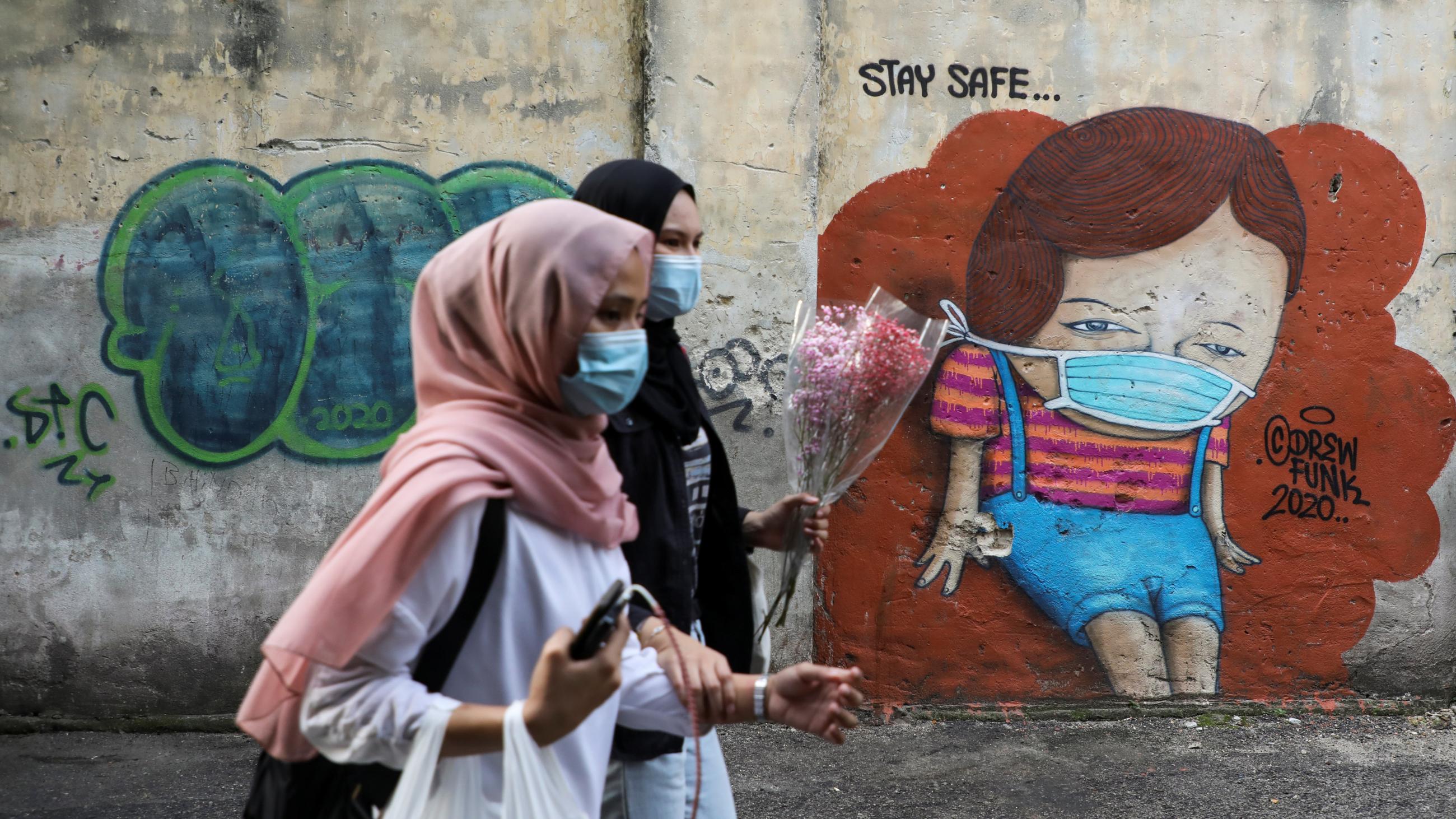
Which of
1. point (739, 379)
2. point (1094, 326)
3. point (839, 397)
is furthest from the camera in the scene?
point (1094, 326)

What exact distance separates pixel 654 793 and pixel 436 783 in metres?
0.79

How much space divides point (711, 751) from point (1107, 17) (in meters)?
3.52

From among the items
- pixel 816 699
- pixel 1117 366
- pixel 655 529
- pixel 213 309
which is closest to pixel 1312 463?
pixel 1117 366

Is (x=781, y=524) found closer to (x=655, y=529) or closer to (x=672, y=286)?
(x=655, y=529)

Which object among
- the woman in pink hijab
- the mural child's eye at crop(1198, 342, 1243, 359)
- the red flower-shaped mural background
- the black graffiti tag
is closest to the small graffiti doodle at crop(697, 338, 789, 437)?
the red flower-shaped mural background

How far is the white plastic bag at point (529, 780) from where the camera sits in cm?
141

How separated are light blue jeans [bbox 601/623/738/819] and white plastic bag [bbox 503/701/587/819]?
2.17 ft

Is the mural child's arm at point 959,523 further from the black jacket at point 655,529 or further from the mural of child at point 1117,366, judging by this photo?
the black jacket at point 655,529

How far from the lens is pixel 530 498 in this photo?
5.01 ft

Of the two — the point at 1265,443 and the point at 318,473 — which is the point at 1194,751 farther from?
the point at 318,473

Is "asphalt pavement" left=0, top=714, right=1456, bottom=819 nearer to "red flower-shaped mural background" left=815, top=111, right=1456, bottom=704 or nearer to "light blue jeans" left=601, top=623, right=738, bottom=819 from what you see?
"red flower-shaped mural background" left=815, top=111, right=1456, bottom=704

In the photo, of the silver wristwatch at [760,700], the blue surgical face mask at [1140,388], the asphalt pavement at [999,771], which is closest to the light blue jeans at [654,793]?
the silver wristwatch at [760,700]

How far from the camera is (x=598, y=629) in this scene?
139 centimetres

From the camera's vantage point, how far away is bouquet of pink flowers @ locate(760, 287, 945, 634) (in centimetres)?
254
